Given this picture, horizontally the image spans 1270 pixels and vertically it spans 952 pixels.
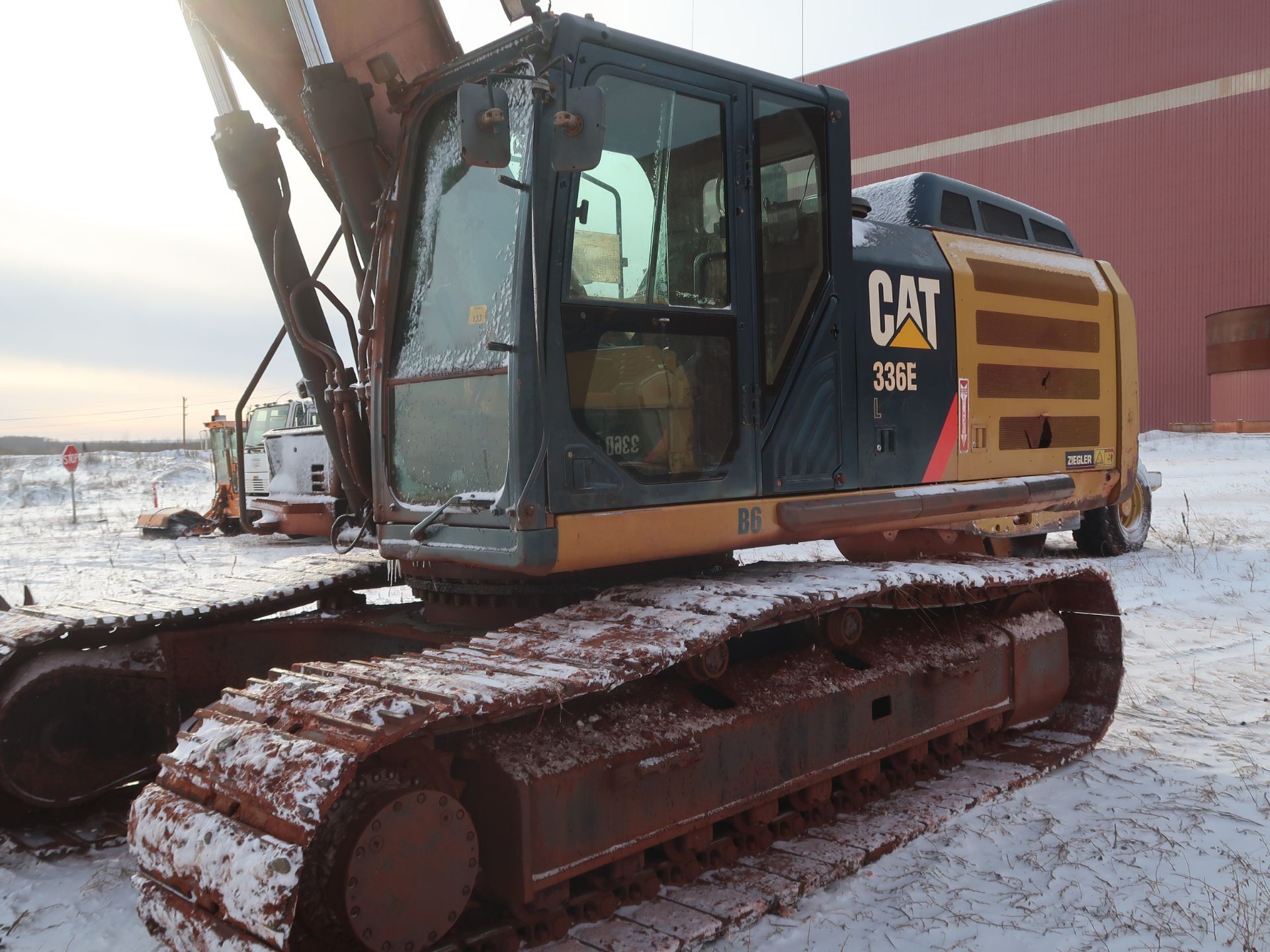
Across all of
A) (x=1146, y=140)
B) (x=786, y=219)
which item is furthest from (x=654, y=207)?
(x=1146, y=140)

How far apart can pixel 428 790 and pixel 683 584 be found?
1.33 metres

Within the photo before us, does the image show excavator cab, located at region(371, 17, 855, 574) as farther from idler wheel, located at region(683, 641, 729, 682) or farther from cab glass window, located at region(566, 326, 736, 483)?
idler wheel, located at region(683, 641, 729, 682)

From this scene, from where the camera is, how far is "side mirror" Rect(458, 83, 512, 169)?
120 inches

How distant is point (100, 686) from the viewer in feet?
14.0

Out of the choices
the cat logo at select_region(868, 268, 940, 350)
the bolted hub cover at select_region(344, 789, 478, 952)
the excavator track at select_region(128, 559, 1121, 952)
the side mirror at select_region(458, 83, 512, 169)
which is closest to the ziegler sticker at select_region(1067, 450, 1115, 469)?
the excavator track at select_region(128, 559, 1121, 952)

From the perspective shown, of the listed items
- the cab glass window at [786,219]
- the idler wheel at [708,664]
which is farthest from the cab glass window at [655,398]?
the idler wheel at [708,664]

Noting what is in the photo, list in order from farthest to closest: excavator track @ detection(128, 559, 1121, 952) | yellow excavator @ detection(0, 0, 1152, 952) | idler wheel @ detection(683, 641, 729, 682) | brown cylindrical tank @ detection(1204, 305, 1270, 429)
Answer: brown cylindrical tank @ detection(1204, 305, 1270, 429) → idler wheel @ detection(683, 641, 729, 682) → yellow excavator @ detection(0, 0, 1152, 952) → excavator track @ detection(128, 559, 1121, 952)

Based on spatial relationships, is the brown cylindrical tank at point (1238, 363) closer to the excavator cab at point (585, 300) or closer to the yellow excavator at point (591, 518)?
the yellow excavator at point (591, 518)

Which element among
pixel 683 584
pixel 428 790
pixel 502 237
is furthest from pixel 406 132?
pixel 428 790

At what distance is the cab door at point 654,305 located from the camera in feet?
11.4

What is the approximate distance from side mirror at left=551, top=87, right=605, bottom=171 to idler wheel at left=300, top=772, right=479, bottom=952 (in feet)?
5.99

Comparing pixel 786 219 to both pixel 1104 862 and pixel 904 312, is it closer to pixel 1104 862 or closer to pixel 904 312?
pixel 904 312

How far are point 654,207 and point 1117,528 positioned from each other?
9127mm

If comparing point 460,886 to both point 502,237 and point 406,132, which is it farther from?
point 406,132
